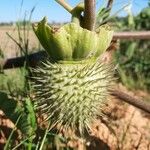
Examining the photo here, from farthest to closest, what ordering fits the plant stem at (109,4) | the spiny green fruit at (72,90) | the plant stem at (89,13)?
the plant stem at (109,4) → the spiny green fruit at (72,90) → the plant stem at (89,13)

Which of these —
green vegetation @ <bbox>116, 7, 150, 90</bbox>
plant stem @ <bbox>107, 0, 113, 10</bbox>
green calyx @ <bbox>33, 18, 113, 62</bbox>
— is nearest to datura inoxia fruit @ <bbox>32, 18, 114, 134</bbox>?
green calyx @ <bbox>33, 18, 113, 62</bbox>

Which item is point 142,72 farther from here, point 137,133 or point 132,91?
point 137,133

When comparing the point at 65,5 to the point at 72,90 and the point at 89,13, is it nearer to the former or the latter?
the point at 89,13

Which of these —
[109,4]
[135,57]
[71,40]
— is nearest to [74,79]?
[71,40]

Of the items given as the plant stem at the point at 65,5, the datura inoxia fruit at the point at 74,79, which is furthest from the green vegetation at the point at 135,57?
the plant stem at the point at 65,5

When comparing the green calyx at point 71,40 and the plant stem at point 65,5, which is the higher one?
the plant stem at point 65,5

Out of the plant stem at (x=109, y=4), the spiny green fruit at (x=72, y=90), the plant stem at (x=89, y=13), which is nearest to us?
the plant stem at (x=89, y=13)

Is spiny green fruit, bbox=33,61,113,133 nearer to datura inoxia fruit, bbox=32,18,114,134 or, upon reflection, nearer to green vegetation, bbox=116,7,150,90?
datura inoxia fruit, bbox=32,18,114,134

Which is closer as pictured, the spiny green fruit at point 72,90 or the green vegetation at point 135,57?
the spiny green fruit at point 72,90

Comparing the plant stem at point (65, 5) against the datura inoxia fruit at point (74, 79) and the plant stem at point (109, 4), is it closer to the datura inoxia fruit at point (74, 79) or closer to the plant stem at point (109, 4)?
the datura inoxia fruit at point (74, 79)
